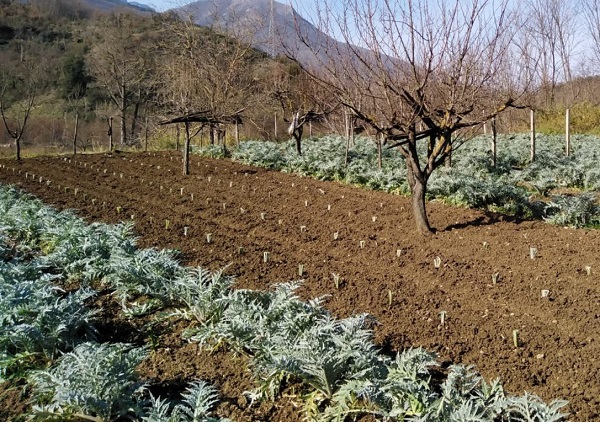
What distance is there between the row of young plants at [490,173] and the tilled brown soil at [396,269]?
72 centimetres

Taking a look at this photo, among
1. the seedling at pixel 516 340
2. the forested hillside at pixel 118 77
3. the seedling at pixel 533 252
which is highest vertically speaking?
the forested hillside at pixel 118 77

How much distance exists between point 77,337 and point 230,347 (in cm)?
115

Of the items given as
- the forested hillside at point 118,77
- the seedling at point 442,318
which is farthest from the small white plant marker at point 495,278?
the forested hillside at point 118,77

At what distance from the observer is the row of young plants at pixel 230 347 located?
252 cm

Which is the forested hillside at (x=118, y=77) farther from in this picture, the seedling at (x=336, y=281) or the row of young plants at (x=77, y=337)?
the seedling at (x=336, y=281)

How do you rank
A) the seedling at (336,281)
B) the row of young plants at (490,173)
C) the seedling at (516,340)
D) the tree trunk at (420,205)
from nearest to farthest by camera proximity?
the seedling at (516,340), the seedling at (336,281), the tree trunk at (420,205), the row of young plants at (490,173)

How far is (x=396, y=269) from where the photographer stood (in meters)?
5.16

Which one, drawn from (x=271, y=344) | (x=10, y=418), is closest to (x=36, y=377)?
(x=10, y=418)

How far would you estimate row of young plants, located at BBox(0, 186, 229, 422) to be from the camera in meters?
2.62

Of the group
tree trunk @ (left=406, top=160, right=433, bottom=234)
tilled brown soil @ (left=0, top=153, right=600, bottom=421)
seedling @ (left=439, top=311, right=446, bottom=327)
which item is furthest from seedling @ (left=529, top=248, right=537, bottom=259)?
seedling @ (left=439, top=311, right=446, bottom=327)

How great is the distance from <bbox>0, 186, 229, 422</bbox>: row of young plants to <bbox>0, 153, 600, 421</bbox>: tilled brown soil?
0.35 meters

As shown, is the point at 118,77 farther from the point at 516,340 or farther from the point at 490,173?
the point at 516,340

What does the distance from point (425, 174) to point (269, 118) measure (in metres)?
25.3

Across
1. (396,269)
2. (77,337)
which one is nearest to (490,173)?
(396,269)
